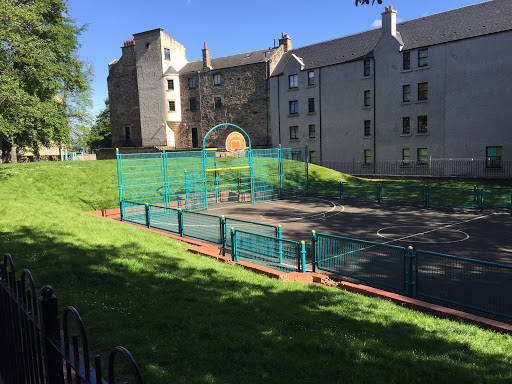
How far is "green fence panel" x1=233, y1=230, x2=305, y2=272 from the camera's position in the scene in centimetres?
1203

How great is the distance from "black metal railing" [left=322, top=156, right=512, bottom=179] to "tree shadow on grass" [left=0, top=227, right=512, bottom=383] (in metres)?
32.5

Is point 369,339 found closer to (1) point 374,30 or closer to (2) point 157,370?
(2) point 157,370

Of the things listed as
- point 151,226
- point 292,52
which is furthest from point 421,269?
point 292,52

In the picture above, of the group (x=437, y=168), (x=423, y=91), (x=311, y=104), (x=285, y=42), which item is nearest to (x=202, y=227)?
(x=437, y=168)

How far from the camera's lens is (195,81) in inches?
2219

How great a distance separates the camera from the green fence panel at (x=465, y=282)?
8680 millimetres

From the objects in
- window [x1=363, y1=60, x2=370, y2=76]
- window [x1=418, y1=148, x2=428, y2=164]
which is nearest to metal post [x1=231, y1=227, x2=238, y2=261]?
window [x1=418, y1=148, x2=428, y2=164]

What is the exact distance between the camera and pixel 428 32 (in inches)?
1549

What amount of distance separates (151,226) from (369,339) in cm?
1446

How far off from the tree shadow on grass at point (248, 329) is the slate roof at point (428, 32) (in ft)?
117

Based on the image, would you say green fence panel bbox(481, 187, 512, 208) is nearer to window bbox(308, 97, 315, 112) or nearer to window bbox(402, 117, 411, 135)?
window bbox(402, 117, 411, 135)

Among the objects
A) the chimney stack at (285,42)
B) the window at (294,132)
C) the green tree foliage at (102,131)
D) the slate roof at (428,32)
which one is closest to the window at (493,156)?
the slate roof at (428,32)

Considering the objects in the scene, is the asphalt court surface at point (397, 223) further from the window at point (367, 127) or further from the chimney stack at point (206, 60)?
the chimney stack at point (206, 60)

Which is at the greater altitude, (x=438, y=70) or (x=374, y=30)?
(x=374, y=30)
